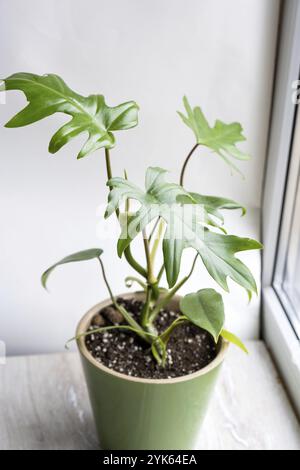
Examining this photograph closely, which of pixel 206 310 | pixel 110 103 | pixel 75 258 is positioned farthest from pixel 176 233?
pixel 110 103

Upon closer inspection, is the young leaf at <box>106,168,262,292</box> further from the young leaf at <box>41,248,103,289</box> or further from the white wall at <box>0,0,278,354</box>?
the white wall at <box>0,0,278,354</box>

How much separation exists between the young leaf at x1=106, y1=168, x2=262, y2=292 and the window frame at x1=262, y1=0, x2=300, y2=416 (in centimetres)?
40

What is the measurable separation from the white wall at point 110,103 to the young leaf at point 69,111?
231 mm

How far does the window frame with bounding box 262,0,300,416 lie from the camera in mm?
1046

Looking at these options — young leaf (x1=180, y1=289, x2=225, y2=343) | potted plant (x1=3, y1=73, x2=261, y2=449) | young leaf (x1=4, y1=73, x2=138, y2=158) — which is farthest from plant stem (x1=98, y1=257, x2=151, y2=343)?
young leaf (x1=4, y1=73, x2=138, y2=158)

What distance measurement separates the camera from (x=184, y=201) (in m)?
0.80

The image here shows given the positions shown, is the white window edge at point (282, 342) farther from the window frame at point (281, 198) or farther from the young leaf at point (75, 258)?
the young leaf at point (75, 258)

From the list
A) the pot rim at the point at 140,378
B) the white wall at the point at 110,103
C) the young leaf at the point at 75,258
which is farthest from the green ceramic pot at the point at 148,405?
the white wall at the point at 110,103

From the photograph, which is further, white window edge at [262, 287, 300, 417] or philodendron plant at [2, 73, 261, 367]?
white window edge at [262, 287, 300, 417]

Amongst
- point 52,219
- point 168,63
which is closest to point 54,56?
point 168,63

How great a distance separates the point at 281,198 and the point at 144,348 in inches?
16.4

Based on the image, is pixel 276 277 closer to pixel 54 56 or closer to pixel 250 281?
pixel 250 281

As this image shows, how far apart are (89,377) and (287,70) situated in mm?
640

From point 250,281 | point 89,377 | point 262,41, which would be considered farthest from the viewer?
point 262,41
